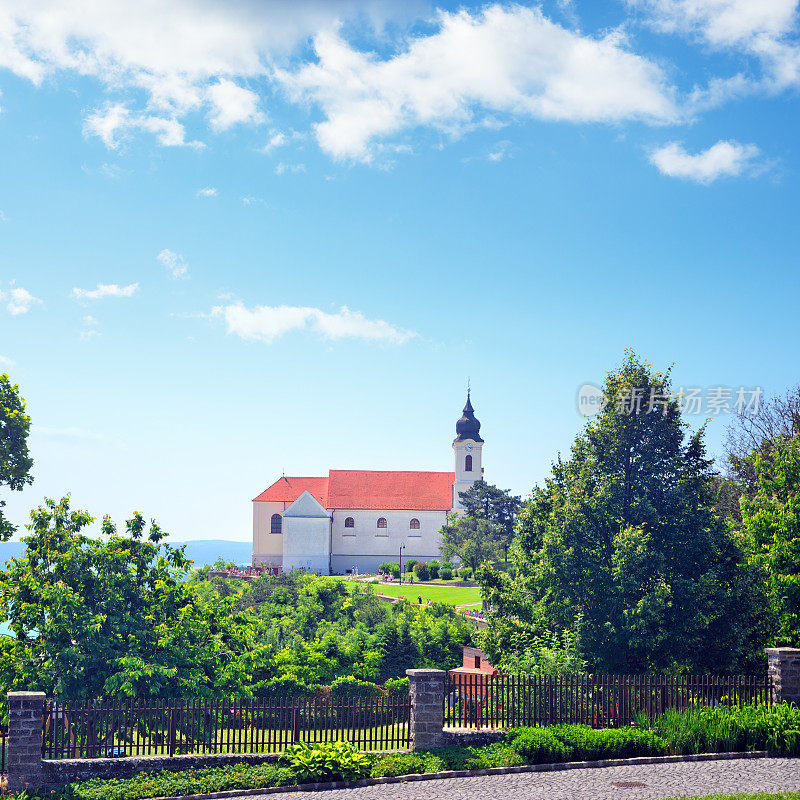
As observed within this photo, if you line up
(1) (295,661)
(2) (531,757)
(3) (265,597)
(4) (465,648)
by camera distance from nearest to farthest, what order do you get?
1. (2) (531,757)
2. (1) (295,661)
3. (4) (465,648)
4. (3) (265,597)

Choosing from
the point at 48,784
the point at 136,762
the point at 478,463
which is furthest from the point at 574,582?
the point at 478,463

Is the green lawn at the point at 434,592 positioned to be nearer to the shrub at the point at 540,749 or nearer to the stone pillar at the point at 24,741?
the shrub at the point at 540,749

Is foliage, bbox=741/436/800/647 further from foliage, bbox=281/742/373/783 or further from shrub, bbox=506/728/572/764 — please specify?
foliage, bbox=281/742/373/783

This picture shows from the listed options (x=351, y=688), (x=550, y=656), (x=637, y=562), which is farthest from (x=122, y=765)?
(x=351, y=688)

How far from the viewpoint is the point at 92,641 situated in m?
18.9

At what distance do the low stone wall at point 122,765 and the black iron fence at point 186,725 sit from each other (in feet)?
1.20

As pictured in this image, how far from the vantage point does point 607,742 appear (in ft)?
54.5

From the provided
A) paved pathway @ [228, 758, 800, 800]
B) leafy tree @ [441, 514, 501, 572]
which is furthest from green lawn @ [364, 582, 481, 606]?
paved pathway @ [228, 758, 800, 800]

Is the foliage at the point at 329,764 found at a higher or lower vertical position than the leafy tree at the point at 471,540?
lower

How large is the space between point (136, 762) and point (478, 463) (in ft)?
244

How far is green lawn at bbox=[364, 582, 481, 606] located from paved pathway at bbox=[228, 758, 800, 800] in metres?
38.0

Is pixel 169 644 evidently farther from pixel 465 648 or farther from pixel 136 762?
pixel 465 648

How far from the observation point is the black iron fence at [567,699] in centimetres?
1767

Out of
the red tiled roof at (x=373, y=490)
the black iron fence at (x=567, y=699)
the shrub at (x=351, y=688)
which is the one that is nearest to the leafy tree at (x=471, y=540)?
the red tiled roof at (x=373, y=490)
